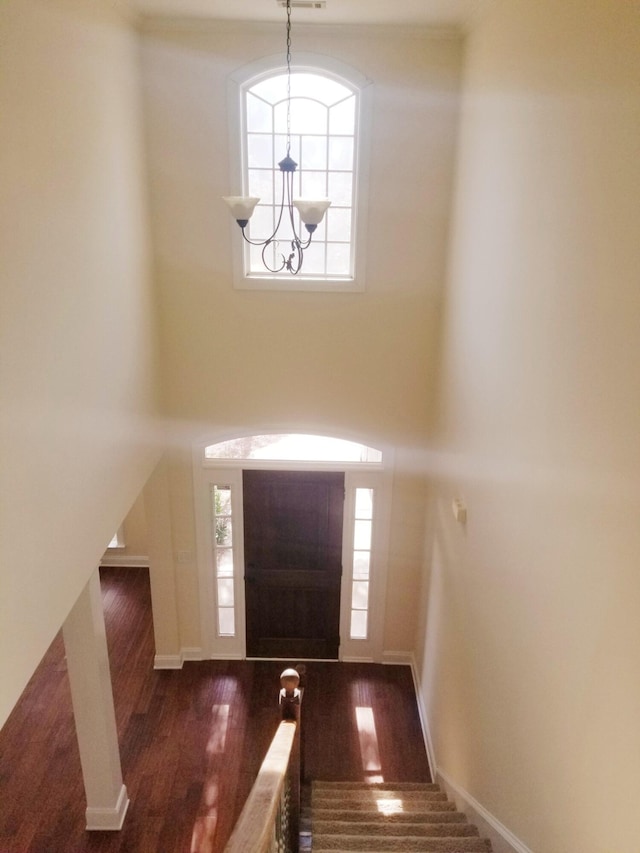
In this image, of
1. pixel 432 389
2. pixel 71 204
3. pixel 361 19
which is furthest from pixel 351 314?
pixel 71 204

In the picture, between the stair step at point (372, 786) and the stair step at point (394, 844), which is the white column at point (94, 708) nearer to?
the stair step at point (372, 786)

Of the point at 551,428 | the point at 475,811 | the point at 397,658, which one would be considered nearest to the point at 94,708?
the point at 475,811

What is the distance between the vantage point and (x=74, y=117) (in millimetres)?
3322

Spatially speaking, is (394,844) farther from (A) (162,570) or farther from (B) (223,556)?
(A) (162,570)

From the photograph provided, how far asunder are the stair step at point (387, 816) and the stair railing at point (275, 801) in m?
0.56

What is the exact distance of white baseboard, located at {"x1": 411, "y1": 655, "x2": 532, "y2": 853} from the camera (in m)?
3.17

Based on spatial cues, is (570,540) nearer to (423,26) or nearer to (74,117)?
(74,117)

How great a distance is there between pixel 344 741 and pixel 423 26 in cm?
583

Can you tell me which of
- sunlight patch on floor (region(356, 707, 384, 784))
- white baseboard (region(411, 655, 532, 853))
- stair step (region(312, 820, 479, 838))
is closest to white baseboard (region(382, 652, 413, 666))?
sunlight patch on floor (region(356, 707, 384, 784))

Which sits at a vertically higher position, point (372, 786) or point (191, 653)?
point (372, 786)

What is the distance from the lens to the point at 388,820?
12.6 feet

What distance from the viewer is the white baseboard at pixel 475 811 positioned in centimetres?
317

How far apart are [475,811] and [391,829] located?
56 cm

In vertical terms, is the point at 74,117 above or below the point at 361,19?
below
